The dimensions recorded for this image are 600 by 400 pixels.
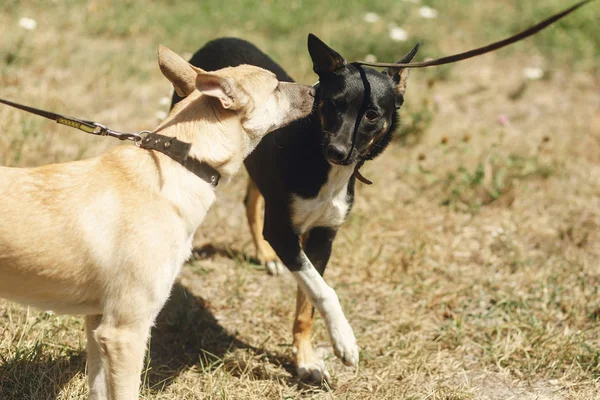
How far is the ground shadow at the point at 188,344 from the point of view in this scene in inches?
160

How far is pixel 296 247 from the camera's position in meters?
3.95

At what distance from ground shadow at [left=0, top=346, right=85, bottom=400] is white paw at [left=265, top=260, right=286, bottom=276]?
1733 millimetres

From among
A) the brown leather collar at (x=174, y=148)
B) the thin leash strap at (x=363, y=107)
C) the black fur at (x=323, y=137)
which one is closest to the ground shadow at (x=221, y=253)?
the black fur at (x=323, y=137)

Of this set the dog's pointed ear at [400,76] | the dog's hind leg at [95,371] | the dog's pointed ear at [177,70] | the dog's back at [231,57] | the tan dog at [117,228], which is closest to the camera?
the tan dog at [117,228]

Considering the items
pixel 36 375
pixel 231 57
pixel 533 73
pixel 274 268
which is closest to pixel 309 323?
pixel 274 268

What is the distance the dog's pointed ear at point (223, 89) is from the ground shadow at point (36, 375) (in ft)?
5.60

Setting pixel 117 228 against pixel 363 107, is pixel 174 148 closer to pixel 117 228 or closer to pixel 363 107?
pixel 117 228

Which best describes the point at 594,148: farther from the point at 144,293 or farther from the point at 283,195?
the point at 144,293

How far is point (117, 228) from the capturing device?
3.04 metres

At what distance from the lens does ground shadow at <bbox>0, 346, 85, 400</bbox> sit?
361cm

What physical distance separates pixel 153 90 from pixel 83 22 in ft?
6.19

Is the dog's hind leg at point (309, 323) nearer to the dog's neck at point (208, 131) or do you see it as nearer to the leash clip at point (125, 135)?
the dog's neck at point (208, 131)

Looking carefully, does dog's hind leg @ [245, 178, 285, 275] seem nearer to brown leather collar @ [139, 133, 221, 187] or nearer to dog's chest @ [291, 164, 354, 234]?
dog's chest @ [291, 164, 354, 234]

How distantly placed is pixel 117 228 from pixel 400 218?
128 inches
